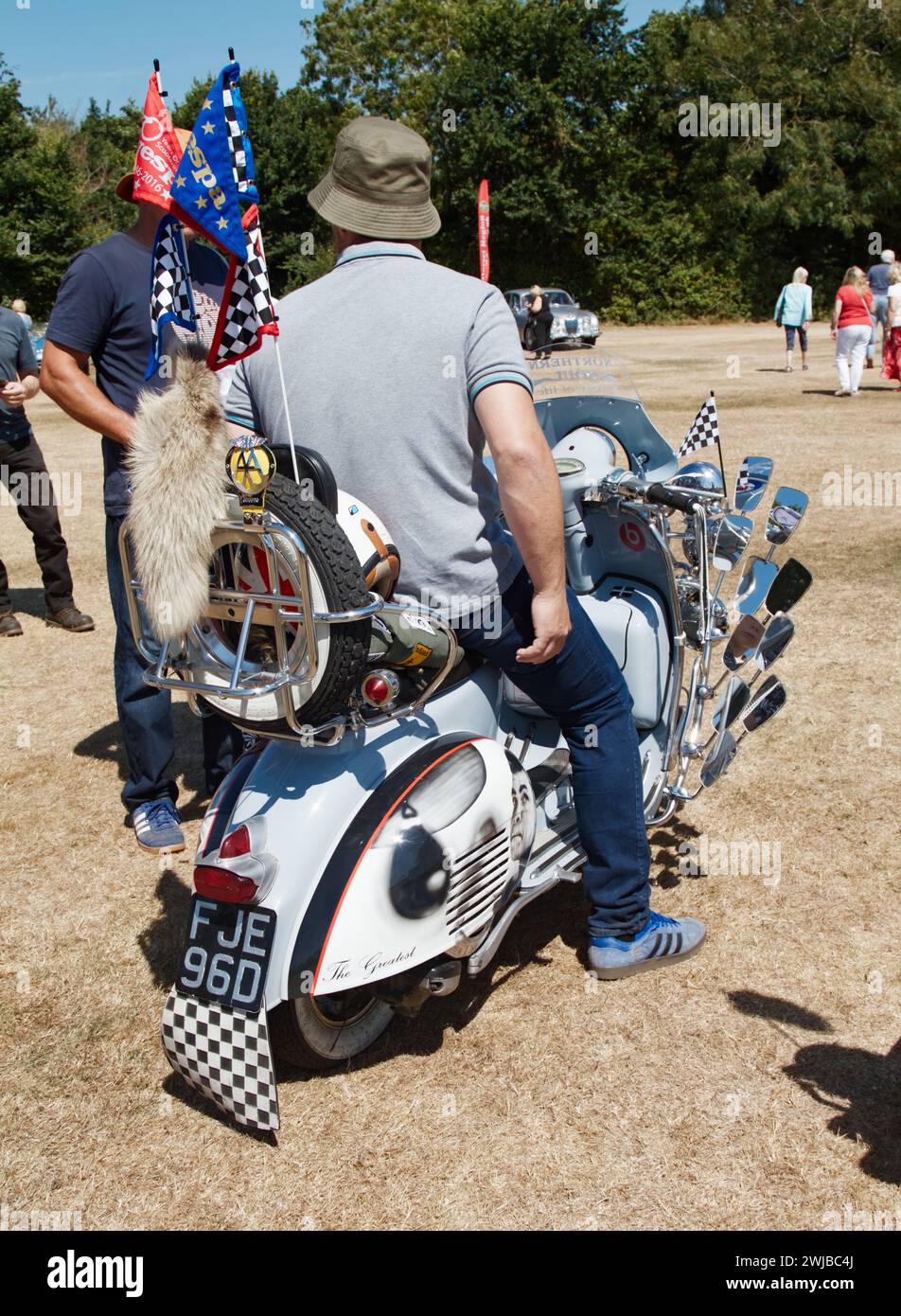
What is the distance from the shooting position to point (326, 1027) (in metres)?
2.63

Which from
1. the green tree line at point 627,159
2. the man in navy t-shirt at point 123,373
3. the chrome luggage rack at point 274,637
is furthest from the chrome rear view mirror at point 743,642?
the green tree line at point 627,159

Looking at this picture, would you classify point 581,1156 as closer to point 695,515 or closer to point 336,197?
point 695,515

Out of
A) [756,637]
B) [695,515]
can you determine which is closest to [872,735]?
[756,637]

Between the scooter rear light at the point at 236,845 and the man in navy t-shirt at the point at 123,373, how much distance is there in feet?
4.58

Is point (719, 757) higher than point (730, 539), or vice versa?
point (730, 539)

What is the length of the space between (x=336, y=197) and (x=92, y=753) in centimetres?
303

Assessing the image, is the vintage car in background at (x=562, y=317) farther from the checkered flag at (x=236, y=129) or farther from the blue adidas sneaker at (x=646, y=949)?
the checkered flag at (x=236, y=129)

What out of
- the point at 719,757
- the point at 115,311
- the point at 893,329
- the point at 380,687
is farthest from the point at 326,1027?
the point at 893,329

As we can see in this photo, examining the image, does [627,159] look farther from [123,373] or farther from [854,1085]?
[854,1085]

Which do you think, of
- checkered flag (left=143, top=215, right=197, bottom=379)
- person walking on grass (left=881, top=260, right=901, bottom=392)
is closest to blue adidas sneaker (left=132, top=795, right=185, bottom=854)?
checkered flag (left=143, top=215, right=197, bottom=379)

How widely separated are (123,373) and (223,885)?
2029 millimetres

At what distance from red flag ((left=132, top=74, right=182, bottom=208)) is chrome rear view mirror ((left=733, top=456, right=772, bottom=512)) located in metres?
1.78

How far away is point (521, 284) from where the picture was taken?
4172cm

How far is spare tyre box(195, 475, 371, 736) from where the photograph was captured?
2.21 meters
